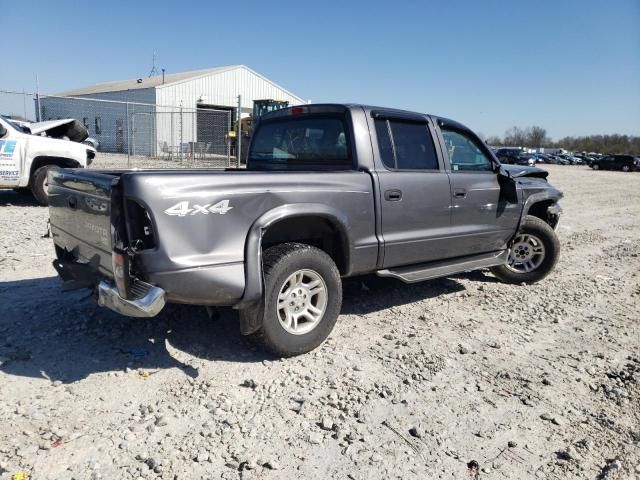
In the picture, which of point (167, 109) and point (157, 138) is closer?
point (157, 138)

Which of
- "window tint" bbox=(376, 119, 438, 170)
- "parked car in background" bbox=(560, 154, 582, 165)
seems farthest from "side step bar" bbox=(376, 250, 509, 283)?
"parked car in background" bbox=(560, 154, 582, 165)

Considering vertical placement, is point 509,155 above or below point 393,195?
above

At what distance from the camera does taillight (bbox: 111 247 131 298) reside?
9.86ft

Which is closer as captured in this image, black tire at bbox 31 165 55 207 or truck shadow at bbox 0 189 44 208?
black tire at bbox 31 165 55 207

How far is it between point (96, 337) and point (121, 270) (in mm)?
1207

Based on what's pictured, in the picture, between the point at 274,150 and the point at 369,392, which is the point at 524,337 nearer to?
the point at 369,392

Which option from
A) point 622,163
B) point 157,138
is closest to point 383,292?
point 157,138

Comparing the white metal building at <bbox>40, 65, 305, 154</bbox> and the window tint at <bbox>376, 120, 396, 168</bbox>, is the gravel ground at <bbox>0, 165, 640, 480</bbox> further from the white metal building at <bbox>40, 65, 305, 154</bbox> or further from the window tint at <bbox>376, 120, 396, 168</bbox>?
the white metal building at <bbox>40, 65, 305, 154</bbox>

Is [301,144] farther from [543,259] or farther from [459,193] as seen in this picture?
[543,259]

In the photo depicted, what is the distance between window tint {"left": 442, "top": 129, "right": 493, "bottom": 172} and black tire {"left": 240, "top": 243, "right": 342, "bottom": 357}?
197cm

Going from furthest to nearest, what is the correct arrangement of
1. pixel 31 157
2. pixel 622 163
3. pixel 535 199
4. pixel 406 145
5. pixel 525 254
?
pixel 622 163 < pixel 31 157 < pixel 525 254 < pixel 535 199 < pixel 406 145

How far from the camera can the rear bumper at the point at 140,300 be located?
298cm

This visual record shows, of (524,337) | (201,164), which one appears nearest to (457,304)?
(524,337)

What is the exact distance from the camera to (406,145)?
15.0 ft
